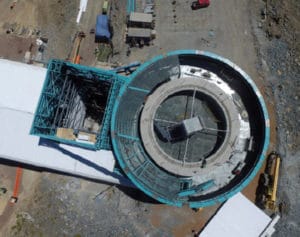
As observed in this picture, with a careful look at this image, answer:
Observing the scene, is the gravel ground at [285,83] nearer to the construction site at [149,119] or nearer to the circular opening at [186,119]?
the construction site at [149,119]

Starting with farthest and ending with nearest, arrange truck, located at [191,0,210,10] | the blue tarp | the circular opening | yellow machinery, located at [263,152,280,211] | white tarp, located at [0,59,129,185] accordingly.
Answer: truck, located at [191,0,210,10], the blue tarp, yellow machinery, located at [263,152,280,211], white tarp, located at [0,59,129,185], the circular opening

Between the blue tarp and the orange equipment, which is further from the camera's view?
the blue tarp

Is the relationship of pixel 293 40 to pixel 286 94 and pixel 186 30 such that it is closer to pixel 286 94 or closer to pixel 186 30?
pixel 286 94

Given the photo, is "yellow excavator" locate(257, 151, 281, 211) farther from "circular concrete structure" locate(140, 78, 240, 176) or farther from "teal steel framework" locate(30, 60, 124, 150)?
"teal steel framework" locate(30, 60, 124, 150)

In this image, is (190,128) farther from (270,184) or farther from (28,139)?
(28,139)

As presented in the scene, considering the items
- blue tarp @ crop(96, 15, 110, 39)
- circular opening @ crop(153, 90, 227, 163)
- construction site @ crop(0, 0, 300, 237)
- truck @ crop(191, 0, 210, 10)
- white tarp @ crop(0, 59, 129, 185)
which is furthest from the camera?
truck @ crop(191, 0, 210, 10)

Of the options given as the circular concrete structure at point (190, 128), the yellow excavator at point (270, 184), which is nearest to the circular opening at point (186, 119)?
the circular concrete structure at point (190, 128)

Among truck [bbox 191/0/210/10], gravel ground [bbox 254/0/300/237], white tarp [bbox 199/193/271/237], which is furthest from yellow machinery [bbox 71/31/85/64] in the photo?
white tarp [bbox 199/193/271/237]
